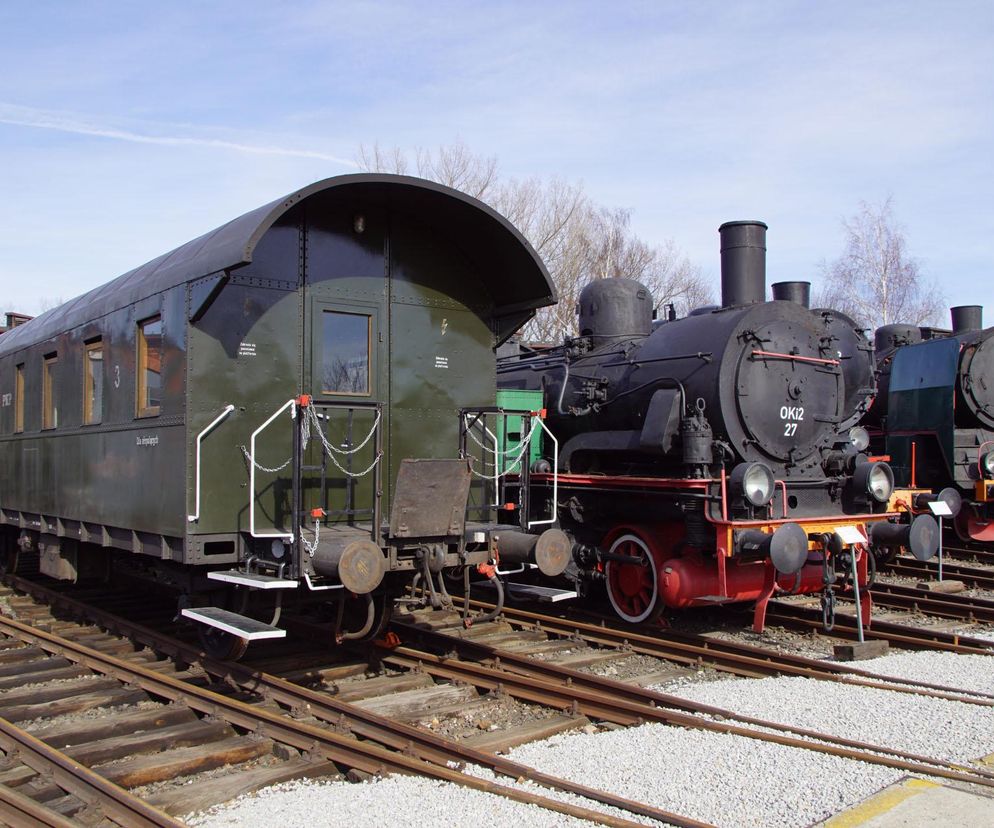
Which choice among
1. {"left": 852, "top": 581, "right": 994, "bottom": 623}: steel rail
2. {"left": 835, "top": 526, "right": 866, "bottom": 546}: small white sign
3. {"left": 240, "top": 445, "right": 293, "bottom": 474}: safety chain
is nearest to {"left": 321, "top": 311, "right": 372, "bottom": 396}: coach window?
{"left": 240, "top": 445, "right": 293, "bottom": 474}: safety chain

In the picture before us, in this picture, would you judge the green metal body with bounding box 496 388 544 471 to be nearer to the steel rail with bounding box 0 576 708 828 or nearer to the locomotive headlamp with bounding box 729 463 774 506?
the locomotive headlamp with bounding box 729 463 774 506

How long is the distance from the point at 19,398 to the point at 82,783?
7.33 meters

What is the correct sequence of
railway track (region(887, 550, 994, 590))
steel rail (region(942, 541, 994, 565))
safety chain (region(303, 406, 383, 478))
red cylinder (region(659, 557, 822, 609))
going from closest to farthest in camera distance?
1. safety chain (region(303, 406, 383, 478))
2. red cylinder (region(659, 557, 822, 609))
3. railway track (region(887, 550, 994, 590))
4. steel rail (region(942, 541, 994, 565))

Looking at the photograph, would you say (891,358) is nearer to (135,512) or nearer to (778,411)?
(778,411)

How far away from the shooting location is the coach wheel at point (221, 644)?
6914 millimetres

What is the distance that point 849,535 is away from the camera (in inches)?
355

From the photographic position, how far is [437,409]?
790 cm

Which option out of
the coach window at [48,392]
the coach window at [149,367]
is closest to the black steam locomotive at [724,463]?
the coach window at [149,367]

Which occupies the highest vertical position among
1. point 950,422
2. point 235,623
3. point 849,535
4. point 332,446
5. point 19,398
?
point 19,398

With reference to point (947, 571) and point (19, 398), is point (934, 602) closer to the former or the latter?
point (947, 571)

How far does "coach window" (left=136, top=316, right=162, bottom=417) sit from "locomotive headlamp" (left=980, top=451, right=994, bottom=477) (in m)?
11.9

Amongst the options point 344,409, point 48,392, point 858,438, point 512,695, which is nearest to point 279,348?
point 344,409

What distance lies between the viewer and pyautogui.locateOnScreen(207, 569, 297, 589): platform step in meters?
5.99

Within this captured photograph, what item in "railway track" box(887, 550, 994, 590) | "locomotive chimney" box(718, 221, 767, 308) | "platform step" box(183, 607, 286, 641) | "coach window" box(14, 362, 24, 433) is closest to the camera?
"platform step" box(183, 607, 286, 641)
